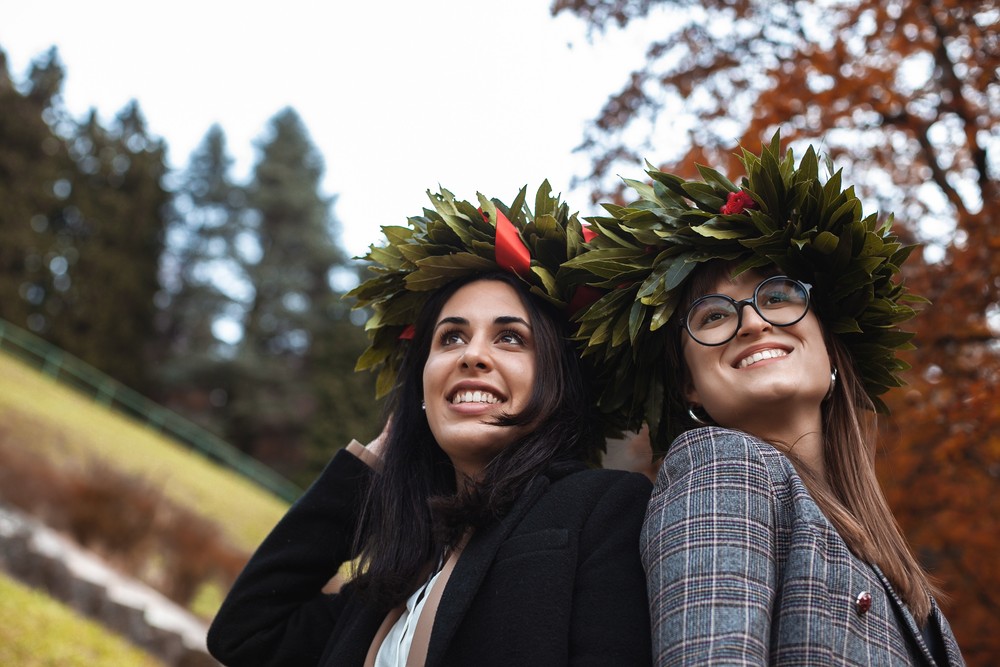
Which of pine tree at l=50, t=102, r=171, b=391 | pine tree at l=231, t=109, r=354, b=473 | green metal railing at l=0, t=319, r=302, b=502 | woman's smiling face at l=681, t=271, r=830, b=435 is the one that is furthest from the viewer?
pine tree at l=50, t=102, r=171, b=391

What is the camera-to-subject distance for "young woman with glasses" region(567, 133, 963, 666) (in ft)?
6.27

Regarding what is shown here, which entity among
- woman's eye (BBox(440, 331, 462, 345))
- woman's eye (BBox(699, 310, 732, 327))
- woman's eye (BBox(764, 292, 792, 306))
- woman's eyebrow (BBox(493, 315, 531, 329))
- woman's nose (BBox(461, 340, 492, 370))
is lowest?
woman's nose (BBox(461, 340, 492, 370))

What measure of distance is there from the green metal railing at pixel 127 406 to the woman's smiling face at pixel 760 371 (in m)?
21.3

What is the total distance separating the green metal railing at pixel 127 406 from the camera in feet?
77.1

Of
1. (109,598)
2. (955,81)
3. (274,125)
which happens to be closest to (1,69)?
(274,125)

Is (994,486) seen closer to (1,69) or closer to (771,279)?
(771,279)

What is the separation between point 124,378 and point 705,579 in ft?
97.8

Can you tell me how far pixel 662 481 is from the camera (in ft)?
7.24

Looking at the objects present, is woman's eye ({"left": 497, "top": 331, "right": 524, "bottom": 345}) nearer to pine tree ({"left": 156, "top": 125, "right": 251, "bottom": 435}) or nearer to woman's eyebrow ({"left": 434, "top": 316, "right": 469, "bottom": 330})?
woman's eyebrow ({"left": 434, "top": 316, "right": 469, "bottom": 330})

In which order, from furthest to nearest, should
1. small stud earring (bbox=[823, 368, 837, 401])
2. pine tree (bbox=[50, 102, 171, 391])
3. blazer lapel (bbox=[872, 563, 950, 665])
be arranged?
pine tree (bbox=[50, 102, 171, 391]) → small stud earring (bbox=[823, 368, 837, 401]) → blazer lapel (bbox=[872, 563, 950, 665])

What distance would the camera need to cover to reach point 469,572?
2.29m

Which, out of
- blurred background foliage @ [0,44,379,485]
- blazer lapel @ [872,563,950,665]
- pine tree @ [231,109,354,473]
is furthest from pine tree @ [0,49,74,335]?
blazer lapel @ [872,563,950,665]

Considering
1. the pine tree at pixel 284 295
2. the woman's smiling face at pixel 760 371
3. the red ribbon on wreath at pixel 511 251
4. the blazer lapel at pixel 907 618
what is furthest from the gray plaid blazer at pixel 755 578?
the pine tree at pixel 284 295

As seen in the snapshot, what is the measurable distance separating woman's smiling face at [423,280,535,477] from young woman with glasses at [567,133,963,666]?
10.1 inches
